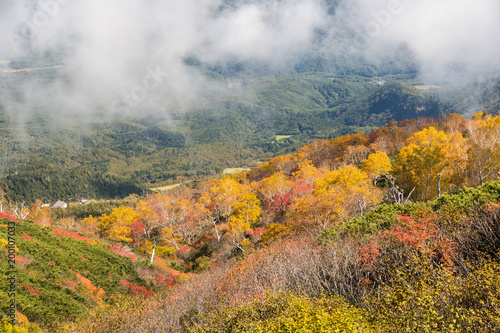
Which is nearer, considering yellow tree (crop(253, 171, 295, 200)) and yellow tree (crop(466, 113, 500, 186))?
yellow tree (crop(466, 113, 500, 186))

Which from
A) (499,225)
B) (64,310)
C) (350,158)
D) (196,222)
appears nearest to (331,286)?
(499,225)

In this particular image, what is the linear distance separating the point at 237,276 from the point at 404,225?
11.9 meters

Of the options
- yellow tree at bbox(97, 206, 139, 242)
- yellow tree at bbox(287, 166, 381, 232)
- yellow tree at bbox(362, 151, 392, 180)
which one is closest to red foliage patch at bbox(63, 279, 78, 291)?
yellow tree at bbox(287, 166, 381, 232)

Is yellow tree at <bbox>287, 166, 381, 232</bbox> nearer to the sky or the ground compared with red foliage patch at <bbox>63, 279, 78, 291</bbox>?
nearer to the ground

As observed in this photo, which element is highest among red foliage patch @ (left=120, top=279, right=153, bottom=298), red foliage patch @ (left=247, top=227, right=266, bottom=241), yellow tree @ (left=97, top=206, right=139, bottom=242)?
yellow tree @ (left=97, top=206, right=139, bottom=242)

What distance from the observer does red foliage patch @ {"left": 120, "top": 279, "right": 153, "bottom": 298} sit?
27.3 metres

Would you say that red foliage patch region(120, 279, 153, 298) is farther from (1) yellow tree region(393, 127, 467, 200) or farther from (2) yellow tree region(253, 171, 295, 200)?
(2) yellow tree region(253, 171, 295, 200)

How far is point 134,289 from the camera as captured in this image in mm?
27812

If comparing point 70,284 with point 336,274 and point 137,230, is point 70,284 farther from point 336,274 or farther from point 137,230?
point 137,230

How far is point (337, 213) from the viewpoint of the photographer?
33.1 metres

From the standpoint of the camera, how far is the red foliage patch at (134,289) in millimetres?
27331

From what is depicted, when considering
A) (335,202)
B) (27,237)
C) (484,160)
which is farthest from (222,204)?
(484,160)

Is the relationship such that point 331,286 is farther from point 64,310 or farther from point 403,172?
point 403,172

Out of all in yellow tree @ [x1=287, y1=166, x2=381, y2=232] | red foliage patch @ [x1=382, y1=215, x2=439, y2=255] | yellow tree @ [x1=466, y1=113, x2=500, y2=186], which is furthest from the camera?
yellow tree @ [x1=466, y1=113, x2=500, y2=186]
